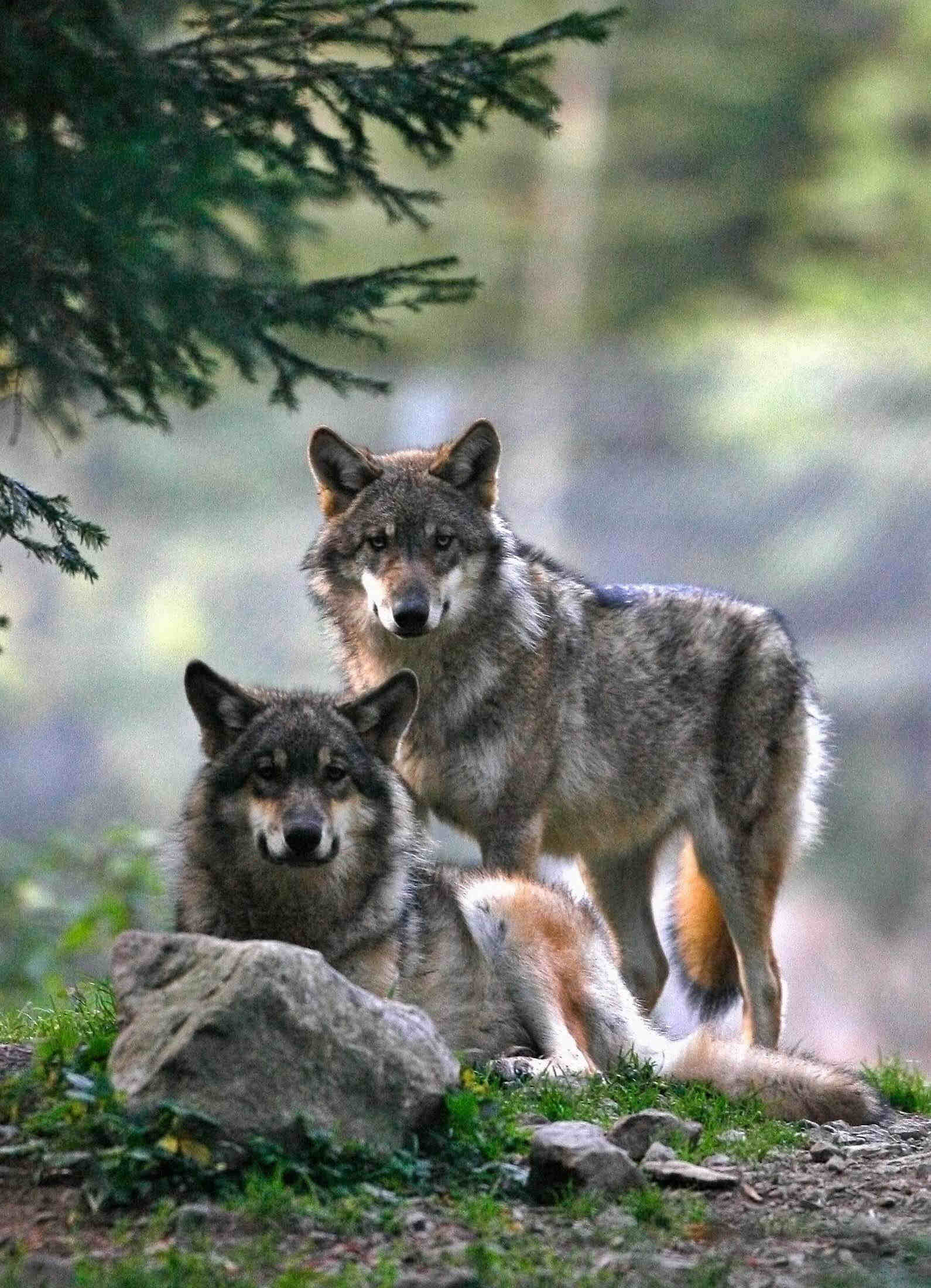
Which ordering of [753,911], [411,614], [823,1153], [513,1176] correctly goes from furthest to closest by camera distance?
[753,911] → [411,614] → [823,1153] → [513,1176]

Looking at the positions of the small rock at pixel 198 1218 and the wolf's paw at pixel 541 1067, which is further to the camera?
the wolf's paw at pixel 541 1067

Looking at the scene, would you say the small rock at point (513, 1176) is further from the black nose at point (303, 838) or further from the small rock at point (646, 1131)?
the black nose at point (303, 838)

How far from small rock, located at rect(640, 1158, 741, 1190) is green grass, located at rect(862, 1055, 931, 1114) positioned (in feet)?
6.41

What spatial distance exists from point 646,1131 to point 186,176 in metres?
3.17

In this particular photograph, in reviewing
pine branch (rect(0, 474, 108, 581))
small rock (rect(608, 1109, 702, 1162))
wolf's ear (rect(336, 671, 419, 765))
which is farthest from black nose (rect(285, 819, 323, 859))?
small rock (rect(608, 1109, 702, 1162))

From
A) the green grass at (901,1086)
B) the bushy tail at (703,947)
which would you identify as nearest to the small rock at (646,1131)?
the green grass at (901,1086)

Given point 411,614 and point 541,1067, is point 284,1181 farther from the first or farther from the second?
point 411,614

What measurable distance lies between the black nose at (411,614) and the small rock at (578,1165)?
2.70m

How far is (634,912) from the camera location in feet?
29.1

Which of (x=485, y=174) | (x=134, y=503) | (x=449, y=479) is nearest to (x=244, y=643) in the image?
(x=134, y=503)

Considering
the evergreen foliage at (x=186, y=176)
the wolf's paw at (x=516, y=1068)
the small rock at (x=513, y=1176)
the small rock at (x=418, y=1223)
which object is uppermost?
the evergreen foliage at (x=186, y=176)

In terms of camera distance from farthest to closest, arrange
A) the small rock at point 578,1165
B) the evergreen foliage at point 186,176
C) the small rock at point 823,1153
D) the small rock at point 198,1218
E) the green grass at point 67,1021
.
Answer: the small rock at point 823,1153 → the green grass at point 67,1021 → the evergreen foliage at point 186,176 → the small rock at point 578,1165 → the small rock at point 198,1218

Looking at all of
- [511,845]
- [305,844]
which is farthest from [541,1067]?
[511,845]

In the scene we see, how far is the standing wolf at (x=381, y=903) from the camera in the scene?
6.03 meters
